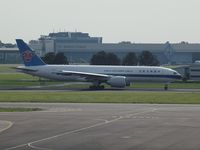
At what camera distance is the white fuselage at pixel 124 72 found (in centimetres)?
7631

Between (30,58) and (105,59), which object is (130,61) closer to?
(105,59)

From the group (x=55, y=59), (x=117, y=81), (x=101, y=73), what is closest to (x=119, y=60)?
(x=55, y=59)

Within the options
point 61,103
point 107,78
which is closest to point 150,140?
point 61,103

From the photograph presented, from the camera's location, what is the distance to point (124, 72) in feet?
251

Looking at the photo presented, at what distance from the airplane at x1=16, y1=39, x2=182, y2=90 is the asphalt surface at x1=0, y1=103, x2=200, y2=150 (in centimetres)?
3080

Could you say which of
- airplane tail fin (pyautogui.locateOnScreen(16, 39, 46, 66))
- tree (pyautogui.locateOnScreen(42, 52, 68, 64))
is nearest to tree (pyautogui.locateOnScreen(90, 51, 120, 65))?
tree (pyautogui.locateOnScreen(42, 52, 68, 64))

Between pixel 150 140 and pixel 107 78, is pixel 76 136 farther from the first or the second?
pixel 107 78

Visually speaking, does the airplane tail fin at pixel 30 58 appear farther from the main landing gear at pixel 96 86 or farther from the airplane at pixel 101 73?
the main landing gear at pixel 96 86

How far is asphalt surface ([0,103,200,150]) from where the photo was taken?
2419 centimetres

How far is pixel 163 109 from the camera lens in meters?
42.7

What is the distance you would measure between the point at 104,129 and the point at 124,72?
46.9 meters

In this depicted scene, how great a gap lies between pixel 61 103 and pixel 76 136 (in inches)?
862

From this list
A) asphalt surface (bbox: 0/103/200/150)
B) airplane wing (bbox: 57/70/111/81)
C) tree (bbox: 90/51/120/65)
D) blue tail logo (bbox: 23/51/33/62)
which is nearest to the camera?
asphalt surface (bbox: 0/103/200/150)

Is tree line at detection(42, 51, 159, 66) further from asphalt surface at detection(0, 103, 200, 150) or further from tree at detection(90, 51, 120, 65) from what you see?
asphalt surface at detection(0, 103, 200, 150)
